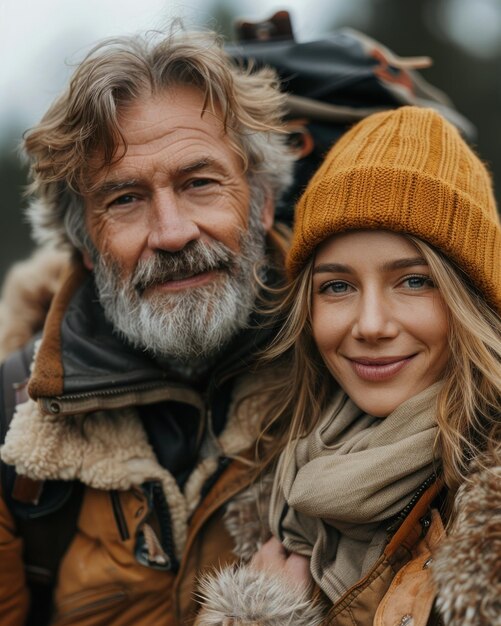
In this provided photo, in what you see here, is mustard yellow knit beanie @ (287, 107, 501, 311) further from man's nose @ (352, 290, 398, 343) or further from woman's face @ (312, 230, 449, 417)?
man's nose @ (352, 290, 398, 343)

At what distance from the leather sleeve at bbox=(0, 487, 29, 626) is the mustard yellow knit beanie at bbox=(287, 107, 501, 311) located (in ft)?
5.21

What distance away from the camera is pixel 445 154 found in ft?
7.89

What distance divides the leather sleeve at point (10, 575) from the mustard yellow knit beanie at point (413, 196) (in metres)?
1.59

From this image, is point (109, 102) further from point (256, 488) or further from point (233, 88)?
point (256, 488)

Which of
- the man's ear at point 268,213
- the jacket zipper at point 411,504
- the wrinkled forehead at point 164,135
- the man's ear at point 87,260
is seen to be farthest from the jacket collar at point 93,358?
the jacket zipper at point 411,504

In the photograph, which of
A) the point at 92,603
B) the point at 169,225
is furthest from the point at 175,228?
the point at 92,603

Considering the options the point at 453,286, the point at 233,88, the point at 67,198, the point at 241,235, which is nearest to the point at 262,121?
the point at 233,88

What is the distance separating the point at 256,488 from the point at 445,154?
143 centimetres

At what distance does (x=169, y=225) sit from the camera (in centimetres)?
270

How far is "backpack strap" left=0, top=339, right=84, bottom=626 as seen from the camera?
2.84m

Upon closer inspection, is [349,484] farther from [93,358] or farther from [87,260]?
[87,260]

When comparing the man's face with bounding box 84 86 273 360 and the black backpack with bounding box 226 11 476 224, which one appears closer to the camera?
the man's face with bounding box 84 86 273 360

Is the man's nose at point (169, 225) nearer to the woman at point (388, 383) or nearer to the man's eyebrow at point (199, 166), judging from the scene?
the man's eyebrow at point (199, 166)

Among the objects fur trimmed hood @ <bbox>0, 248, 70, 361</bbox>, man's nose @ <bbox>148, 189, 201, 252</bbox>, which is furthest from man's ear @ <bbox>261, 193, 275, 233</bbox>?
fur trimmed hood @ <bbox>0, 248, 70, 361</bbox>
